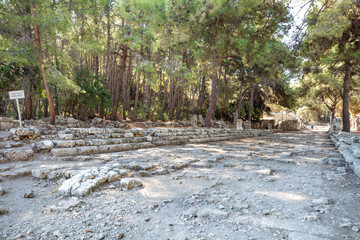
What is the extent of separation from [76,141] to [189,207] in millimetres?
4515

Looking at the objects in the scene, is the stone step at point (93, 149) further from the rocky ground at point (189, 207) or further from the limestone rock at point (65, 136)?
the rocky ground at point (189, 207)

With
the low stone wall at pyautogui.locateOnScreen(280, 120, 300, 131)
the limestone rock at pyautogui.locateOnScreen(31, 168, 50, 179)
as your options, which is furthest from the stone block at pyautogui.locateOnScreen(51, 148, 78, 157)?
the low stone wall at pyautogui.locateOnScreen(280, 120, 300, 131)

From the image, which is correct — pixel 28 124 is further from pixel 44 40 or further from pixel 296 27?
pixel 296 27

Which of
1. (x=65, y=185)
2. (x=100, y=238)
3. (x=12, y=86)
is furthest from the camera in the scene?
(x=12, y=86)

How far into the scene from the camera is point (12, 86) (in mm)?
10219

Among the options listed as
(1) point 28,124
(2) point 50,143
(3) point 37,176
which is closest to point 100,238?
(3) point 37,176

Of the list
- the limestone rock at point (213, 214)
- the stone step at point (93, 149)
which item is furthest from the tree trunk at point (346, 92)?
the limestone rock at point (213, 214)

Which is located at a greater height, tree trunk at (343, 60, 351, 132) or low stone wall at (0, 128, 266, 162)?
tree trunk at (343, 60, 351, 132)

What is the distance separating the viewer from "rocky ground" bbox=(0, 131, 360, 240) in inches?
74.7

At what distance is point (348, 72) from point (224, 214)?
1641 centimetres

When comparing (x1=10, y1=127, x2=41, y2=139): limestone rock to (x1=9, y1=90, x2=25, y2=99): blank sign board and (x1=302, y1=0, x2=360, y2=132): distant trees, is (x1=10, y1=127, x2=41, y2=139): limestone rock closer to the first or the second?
(x1=9, y1=90, x2=25, y2=99): blank sign board

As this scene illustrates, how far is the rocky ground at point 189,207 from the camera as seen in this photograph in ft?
6.23

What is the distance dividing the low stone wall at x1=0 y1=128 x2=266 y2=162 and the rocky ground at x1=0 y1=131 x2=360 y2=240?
1106mm

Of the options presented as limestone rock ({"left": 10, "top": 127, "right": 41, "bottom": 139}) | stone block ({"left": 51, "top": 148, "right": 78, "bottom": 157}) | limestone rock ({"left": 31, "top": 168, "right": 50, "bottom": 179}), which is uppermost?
limestone rock ({"left": 10, "top": 127, "right": 41, "bottom": 139})
